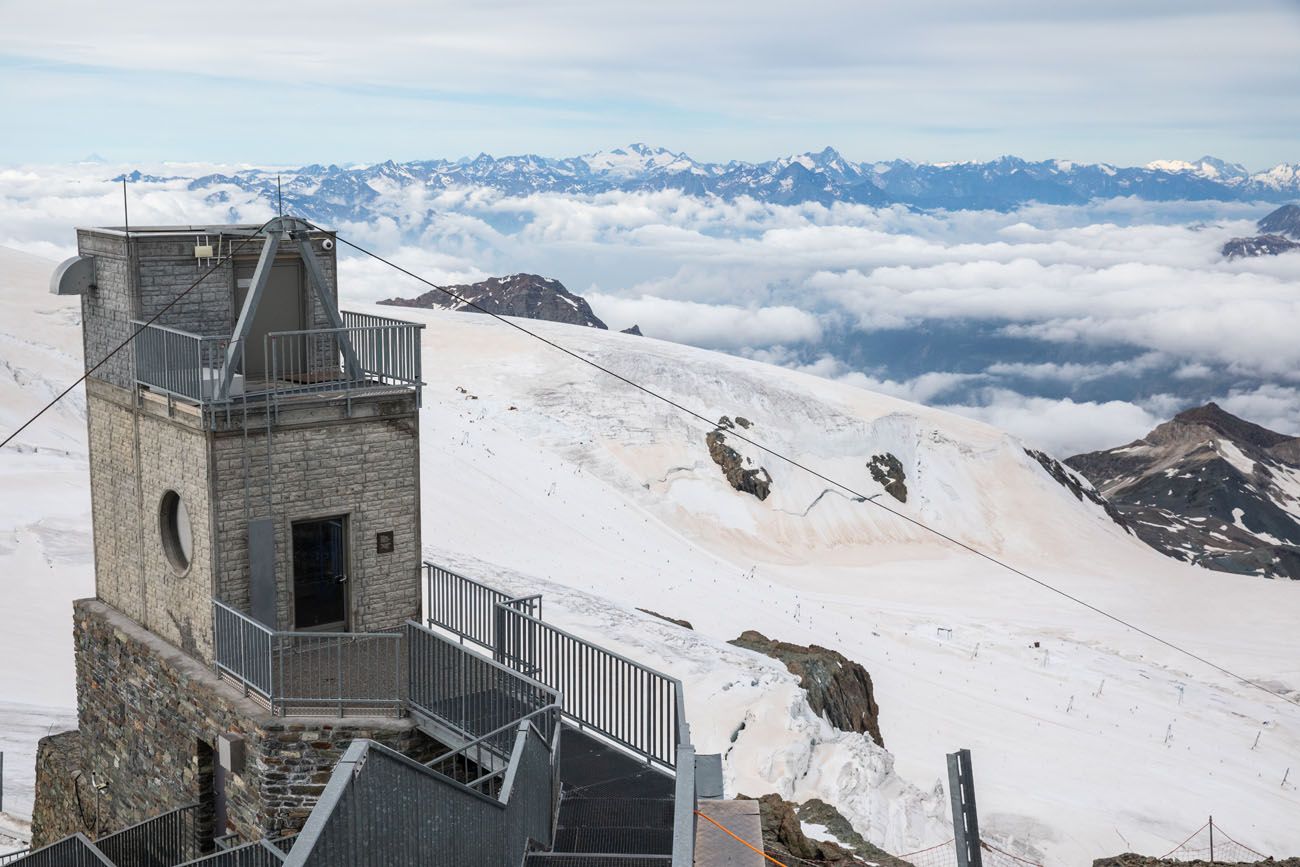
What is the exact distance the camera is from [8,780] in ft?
72.3

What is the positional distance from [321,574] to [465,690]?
3921 mm

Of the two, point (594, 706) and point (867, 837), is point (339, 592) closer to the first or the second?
point (594, 706)

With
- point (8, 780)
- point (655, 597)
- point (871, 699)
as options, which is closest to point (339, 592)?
point (8, 780)

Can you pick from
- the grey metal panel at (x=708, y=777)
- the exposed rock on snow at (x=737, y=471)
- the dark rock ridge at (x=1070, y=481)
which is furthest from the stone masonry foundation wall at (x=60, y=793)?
the dark rock ridge at (x=1070, y=481)

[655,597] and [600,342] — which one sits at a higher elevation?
[600,342]

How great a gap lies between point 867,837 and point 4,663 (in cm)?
1700

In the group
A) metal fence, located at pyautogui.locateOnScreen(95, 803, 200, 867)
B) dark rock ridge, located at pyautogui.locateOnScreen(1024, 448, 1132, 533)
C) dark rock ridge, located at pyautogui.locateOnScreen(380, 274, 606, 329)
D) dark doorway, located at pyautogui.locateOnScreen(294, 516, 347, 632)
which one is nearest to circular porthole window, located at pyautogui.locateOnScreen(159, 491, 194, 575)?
dark doorway, located at pyautogui.locateOnScreen(294, 516, 347, 632)

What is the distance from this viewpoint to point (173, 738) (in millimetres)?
17531

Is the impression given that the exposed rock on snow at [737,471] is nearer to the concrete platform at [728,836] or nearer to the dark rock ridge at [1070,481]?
the dark rock ridge at [1070,481]

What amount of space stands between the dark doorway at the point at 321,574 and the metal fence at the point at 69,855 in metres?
3.73

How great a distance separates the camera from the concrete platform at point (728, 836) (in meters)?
13.2

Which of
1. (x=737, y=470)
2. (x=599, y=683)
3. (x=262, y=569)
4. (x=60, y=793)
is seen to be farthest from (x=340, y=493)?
(x=737, y=470)

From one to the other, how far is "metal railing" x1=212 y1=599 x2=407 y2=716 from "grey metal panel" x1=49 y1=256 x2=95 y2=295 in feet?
19.0

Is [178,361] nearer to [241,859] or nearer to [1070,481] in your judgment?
[241,859]
